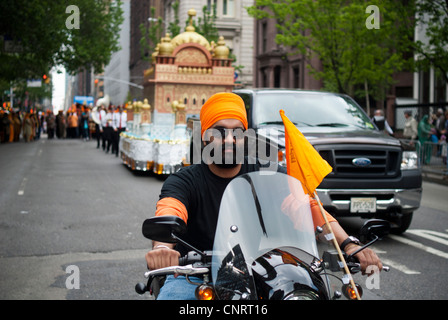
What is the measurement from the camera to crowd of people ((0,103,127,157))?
26.2m

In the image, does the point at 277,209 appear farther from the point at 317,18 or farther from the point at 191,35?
the point at 317,18

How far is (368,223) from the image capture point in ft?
9.50

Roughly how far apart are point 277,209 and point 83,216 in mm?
8142

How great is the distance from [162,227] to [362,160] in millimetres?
5759

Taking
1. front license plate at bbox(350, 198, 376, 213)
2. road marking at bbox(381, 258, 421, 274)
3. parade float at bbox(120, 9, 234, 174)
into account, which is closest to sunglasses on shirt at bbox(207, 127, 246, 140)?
road marking at bbox(381, 258, 421, 274)

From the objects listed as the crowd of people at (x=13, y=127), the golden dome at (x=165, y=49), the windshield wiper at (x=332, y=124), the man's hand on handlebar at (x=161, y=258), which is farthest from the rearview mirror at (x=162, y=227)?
the crowd of people at (x=13, y=127)

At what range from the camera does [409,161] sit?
8.49 metres

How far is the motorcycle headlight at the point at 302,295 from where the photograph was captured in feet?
7.10

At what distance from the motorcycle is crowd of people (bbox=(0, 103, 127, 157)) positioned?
23.5m

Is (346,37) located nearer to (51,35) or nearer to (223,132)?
(51,35)

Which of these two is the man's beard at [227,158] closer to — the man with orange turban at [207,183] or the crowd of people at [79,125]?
the man with orange turban at [207,183]

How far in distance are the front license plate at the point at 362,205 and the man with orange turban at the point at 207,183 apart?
459 centimetres

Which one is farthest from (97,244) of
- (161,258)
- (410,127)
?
(410,127)
